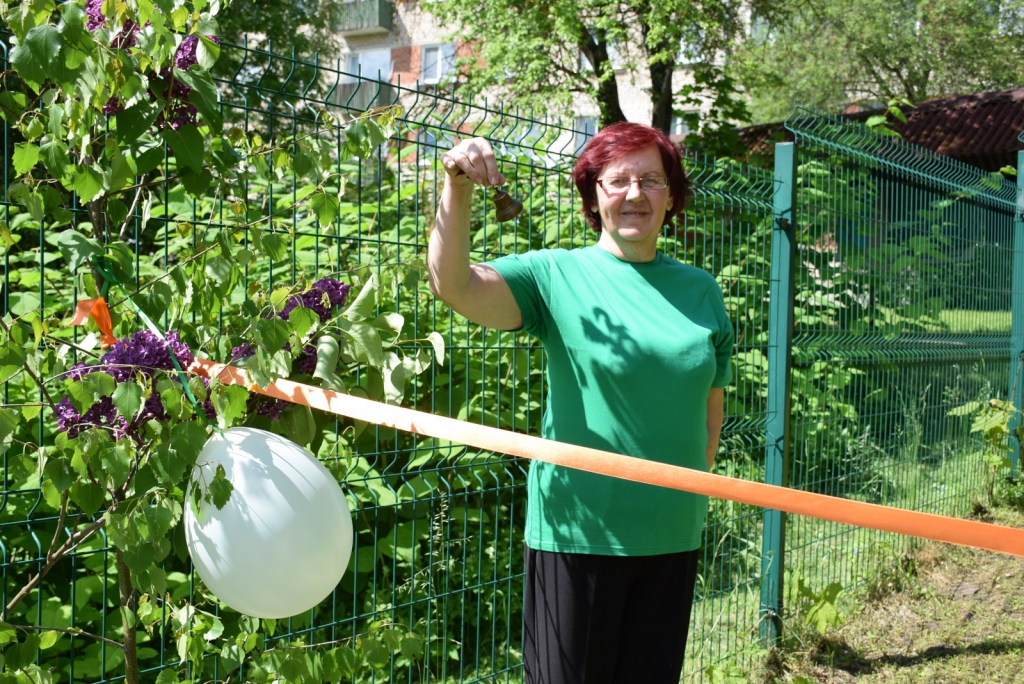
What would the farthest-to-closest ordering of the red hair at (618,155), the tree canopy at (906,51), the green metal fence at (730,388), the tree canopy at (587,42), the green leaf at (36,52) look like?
the tree canopy at (906,51), the tree canopy at (587,42), the green metal fence at (730,388), the red hair at (618,155), the green leaf at (36,52)

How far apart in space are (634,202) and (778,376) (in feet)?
6.95

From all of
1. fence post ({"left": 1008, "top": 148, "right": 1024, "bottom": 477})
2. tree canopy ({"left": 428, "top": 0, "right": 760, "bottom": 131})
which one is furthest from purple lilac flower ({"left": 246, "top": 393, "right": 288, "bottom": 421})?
tree canopy ({"left": 428, "top": 0, "right": 760, "bottom": 131})

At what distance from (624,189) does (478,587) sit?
4.66 ft

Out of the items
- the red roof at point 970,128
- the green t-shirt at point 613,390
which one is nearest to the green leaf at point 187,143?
the green t-shirt at point 613,390

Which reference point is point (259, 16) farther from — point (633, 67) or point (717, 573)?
point (717, 573)

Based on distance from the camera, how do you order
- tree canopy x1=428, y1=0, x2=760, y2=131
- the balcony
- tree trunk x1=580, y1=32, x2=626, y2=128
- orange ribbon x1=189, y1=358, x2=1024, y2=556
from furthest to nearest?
the balcony → tree trunk x1=580, y1=32, x2=626, y2=128 → tree canopy x1=428, y1=0, x2=760, y2=131 → orange ribbon x1=189, y1=358, x2=1024, y2=556

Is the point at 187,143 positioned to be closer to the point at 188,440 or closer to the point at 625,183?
the point at 188,440

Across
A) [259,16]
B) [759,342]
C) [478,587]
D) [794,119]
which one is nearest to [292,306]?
[478,587]

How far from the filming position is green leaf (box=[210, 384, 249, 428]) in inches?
59.6

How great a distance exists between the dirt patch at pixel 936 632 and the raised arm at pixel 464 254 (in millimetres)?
2461

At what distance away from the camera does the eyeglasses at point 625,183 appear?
2166mm

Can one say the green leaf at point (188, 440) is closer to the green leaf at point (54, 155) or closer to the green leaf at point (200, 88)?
the green leaf at point (54, 155)

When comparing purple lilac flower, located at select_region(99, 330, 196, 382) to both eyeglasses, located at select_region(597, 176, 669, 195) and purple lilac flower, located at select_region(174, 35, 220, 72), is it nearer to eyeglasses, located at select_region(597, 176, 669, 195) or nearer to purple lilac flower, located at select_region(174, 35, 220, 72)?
purple lilac flower, located at select_region(174, 35, 220, 72)

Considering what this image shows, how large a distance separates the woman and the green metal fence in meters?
0.42
